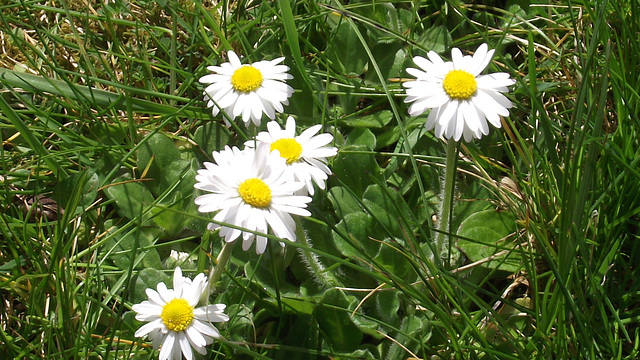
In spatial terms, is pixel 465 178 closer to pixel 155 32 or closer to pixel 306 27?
pixel 306 27

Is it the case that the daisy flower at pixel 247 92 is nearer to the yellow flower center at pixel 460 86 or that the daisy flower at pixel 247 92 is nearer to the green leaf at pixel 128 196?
the green leaf at pixel 128 196

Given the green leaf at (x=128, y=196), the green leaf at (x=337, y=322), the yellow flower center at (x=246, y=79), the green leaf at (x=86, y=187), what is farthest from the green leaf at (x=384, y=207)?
the green leaf at (x=86, y=187)

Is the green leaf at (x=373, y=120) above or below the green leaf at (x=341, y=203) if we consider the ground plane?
above

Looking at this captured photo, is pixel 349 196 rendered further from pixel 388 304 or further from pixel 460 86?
pixel 460 86

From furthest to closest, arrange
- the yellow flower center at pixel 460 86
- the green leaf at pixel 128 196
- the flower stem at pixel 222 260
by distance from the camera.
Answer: the green leaf at pixel 128 196 < the yellow flower center at pixel 460 86 < the flower stem at pixel 222 260

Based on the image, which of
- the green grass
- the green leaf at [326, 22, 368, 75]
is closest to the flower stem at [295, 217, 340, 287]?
the green grass

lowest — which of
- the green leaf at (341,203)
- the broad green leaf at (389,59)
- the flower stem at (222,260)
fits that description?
the flower stem at (222,260)

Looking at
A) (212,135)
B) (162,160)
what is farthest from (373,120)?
(162,160)
